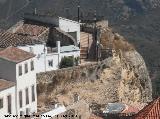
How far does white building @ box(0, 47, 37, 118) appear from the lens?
38.0 meters

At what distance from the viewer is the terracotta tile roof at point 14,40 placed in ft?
160

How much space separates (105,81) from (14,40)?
9270 millimetres

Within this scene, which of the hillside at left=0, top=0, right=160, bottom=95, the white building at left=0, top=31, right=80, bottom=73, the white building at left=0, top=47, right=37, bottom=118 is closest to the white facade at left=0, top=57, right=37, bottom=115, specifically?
the white building at left=0, top=47, right=37, bottom=118

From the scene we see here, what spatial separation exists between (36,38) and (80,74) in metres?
5.30

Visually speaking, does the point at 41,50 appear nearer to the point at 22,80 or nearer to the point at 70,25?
the point at 70,25

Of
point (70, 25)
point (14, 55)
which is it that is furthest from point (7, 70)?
point (70, 25)

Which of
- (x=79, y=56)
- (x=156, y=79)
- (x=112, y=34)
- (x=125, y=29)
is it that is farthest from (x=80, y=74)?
(x=125, y=29)

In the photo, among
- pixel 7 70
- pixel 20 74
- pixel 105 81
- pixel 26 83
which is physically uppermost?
pixel 7 70

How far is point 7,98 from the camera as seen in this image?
36938 millimetres

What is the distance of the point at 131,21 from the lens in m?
185

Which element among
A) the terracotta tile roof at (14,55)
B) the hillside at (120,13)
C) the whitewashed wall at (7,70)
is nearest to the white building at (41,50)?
the terracotta tile roof at (14,55)

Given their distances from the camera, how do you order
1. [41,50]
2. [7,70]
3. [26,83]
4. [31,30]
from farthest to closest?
[31,30] → [41,50] → [26,83] → [7,70]

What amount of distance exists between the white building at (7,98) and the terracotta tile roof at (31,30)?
58.1ft

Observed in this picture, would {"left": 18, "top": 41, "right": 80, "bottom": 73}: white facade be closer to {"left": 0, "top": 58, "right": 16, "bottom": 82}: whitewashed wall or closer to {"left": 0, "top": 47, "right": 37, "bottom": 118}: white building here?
{"left": 0, "top": 47, "right": 37, "bottom": 118}: white building
